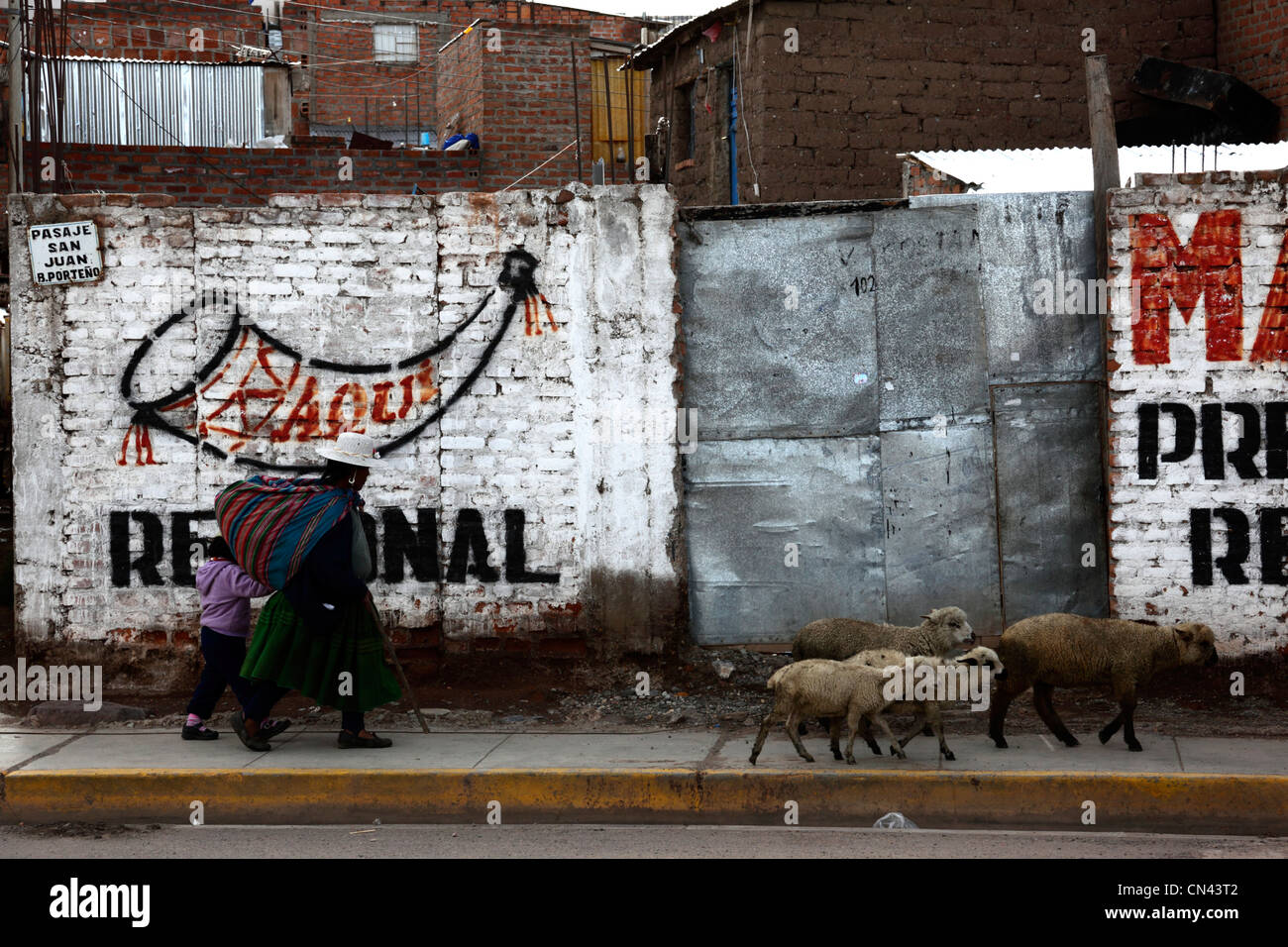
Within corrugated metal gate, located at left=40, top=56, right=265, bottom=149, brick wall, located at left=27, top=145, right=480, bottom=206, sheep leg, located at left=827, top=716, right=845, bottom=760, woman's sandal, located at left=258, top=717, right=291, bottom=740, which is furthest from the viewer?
corrugated metal gate, located at left=40, top=56, right=265, bottom=149

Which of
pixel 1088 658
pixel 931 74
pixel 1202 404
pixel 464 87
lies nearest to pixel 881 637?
pixel 1088 658

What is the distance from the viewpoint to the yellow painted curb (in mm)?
6285

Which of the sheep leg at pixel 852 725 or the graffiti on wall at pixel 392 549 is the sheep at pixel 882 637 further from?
the graffiti on wall at pixel 392 549

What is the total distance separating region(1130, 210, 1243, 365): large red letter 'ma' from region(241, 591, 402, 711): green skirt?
488 centimetres

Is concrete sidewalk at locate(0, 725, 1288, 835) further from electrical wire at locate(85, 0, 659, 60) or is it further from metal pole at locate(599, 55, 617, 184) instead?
electrical wire at locate(85, 0, 659, 60)

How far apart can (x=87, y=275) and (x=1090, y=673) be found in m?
6.38

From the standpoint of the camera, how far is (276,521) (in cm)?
701

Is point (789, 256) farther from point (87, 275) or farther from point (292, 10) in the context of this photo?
point (292, 10)

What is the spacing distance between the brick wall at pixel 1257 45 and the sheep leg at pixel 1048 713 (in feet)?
25.1

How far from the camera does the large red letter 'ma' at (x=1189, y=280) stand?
8.18 metres

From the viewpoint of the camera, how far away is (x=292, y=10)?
98.0 ft

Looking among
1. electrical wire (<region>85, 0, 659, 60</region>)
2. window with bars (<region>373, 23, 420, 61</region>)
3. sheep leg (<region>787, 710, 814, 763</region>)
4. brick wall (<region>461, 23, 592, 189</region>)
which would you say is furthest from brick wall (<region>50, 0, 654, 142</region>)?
sheep leg (<region>787, 710, 814, 763</region>)

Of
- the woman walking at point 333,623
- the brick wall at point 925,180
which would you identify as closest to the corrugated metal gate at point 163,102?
the brick wall at point 925,180

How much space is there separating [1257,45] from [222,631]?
10.5m
